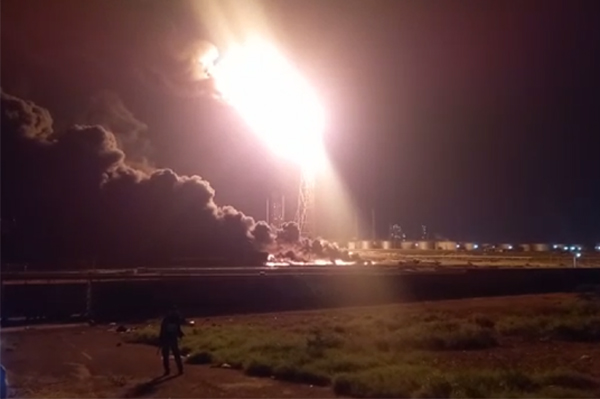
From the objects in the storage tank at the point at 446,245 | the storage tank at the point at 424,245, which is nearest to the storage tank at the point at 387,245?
the storage tank at the point at 424,245

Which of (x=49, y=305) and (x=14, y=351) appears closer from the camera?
(x=14, y=351)

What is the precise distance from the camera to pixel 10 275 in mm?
54594

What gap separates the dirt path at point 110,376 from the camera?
71.4 ft

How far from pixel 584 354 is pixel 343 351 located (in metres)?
7.76

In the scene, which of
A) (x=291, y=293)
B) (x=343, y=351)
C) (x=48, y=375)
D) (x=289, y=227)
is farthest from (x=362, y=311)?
(x=289, y=227)

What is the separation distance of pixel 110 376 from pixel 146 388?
288 centimetres

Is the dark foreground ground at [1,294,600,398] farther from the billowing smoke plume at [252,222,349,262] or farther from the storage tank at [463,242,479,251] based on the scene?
the storage tank at [463,242,479,251]

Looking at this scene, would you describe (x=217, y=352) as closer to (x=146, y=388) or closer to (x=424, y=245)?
(x=146, y=388)

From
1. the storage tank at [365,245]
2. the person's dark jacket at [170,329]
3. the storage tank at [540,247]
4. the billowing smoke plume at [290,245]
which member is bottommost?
the person's dark jacket at [170,329]

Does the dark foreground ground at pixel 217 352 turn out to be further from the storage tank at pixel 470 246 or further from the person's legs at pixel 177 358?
the storage tank at pixel 470 246

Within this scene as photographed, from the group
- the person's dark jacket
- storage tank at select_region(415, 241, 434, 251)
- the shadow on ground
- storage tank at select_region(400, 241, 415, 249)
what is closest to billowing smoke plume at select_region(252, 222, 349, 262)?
the person's dark jacket

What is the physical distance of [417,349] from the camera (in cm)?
3036

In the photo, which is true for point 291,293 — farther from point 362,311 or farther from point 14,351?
point 14,351

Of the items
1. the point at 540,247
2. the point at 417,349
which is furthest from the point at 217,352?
the point at 540,247
